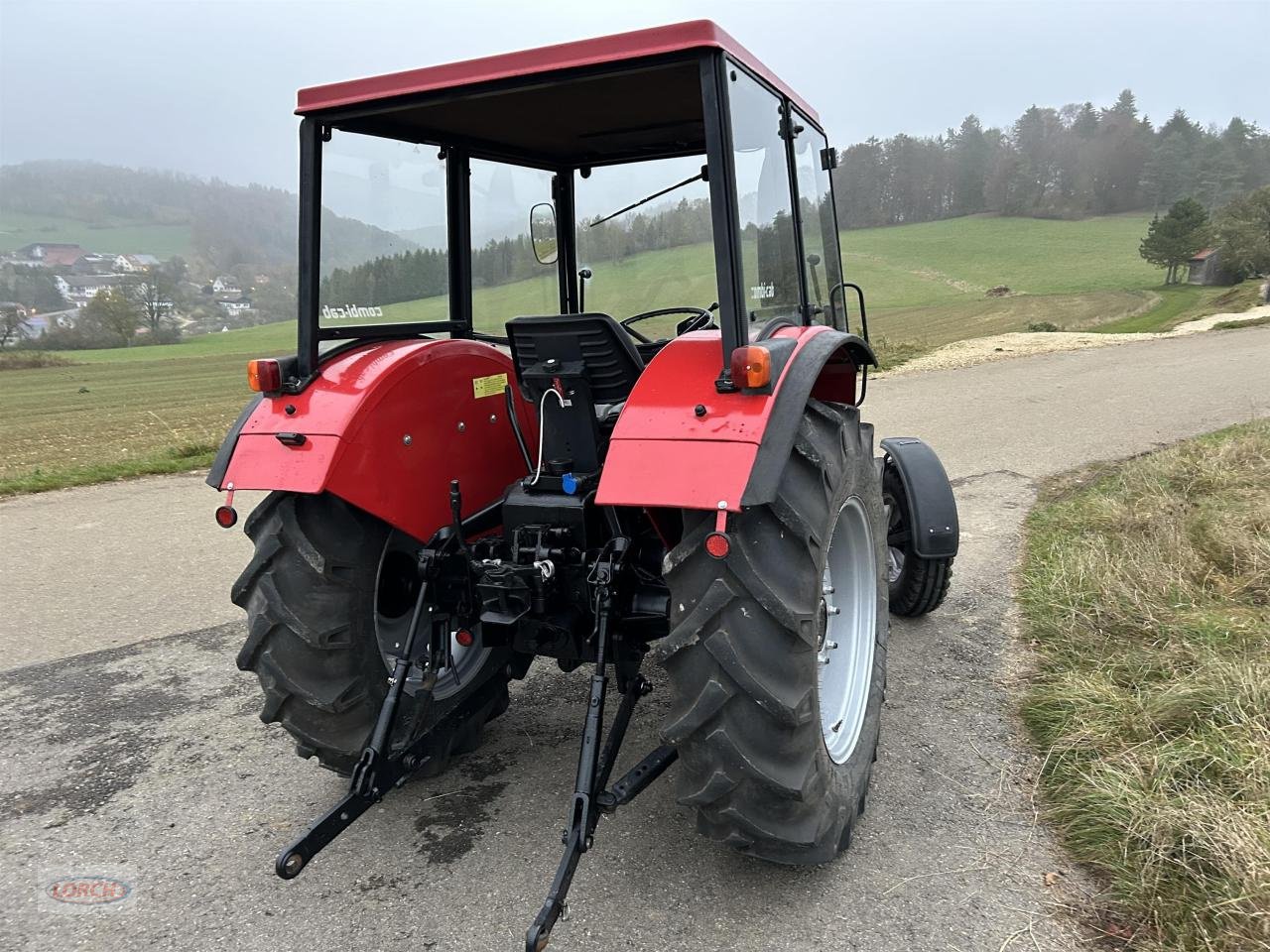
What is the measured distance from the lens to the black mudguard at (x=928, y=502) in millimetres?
4020

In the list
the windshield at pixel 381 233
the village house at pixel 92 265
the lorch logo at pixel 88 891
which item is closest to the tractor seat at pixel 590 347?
the windshield at pixel 381 233

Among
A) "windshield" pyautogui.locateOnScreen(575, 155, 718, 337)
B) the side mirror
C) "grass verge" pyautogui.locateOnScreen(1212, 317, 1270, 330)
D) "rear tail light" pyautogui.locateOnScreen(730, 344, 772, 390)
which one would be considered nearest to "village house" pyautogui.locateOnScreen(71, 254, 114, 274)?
"grass verge" pyautogui.locateOnScreen(1212, 317, 1270, 330)

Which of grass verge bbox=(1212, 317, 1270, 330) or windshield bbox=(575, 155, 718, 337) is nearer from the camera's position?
windshield bbox=(575, 155, 718, 337)

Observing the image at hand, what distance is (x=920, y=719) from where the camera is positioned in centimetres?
343

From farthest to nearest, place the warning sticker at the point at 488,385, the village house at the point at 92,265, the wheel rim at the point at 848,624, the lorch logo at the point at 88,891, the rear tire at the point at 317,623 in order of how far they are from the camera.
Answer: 1. the village house at the point at 92,265
2. the warning sticker at the point at 488,385
3. the wheel rim at the point at 848,624
4. the rear tire at the point at 317,623
5. the lorch logo at the point at 88,891

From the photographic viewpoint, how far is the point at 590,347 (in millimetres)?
2736

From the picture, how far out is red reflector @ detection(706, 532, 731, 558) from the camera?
6.76 ft

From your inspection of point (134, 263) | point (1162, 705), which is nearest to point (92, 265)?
point (134, 263)

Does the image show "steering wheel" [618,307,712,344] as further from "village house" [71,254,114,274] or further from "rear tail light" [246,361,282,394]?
"village house" [71,254,114,274]

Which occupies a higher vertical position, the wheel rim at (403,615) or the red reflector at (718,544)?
the red reflector at (718,544)

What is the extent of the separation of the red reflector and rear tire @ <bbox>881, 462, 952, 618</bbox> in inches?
87.7

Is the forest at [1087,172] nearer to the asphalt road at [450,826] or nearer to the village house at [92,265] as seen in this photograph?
the asphalt road at [450,826]

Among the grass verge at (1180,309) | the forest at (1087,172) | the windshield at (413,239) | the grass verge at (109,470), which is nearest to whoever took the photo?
the windshield at (413,239)

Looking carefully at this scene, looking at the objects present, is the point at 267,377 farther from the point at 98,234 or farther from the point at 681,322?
the point at 98,234
